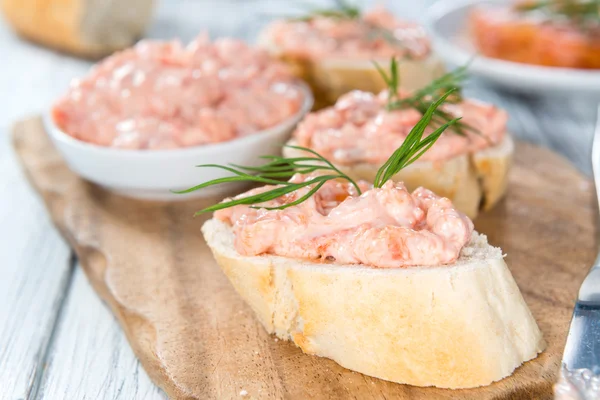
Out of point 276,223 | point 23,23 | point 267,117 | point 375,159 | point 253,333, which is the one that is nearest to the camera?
point 276,223

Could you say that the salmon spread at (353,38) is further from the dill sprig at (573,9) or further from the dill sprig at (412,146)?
the dill sprig at (412,146)

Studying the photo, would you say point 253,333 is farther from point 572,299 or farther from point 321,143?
point 572,299

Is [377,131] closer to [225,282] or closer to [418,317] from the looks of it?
[225,282]

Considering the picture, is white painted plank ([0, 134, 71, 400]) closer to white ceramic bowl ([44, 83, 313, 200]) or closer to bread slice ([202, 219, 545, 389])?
white ceramic bowl ([44, 83, 313, 200])

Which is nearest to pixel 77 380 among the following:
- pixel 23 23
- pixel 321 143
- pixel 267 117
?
pixel 321 143

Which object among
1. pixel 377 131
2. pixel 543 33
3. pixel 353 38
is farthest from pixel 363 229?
pixel 543 33
